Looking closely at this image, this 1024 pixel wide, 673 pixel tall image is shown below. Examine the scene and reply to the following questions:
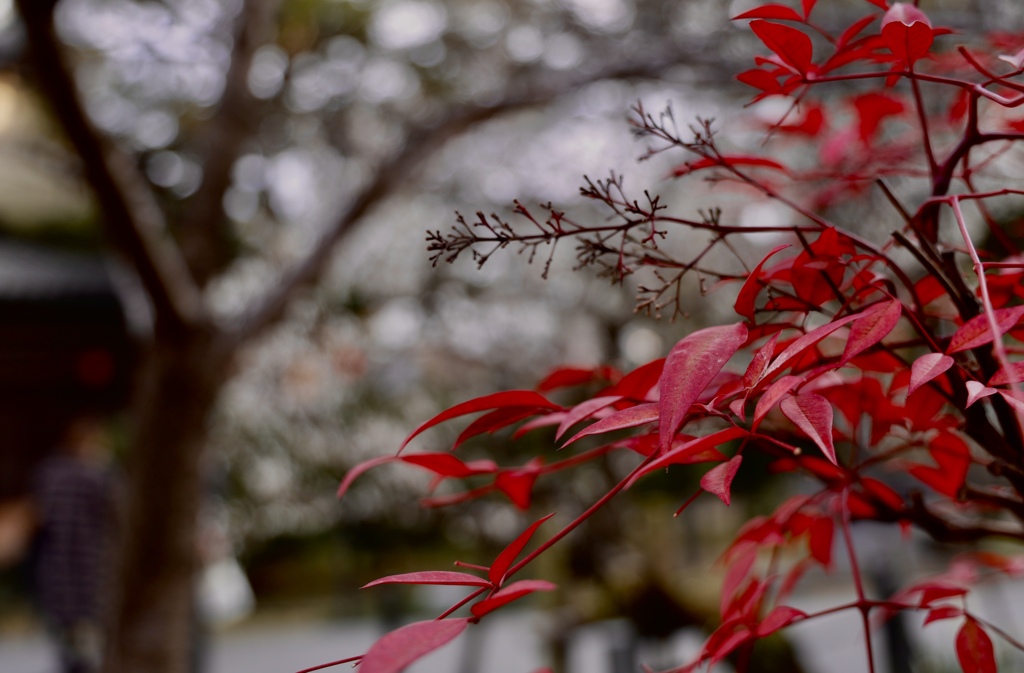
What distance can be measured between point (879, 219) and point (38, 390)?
387cm

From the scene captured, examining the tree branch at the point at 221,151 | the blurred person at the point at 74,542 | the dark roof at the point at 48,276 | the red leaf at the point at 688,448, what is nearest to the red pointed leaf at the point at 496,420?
the red leaf at the point at 688,448

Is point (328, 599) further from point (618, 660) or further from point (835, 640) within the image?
point (618, 660)

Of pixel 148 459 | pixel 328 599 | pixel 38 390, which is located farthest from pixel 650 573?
pixel 328 599

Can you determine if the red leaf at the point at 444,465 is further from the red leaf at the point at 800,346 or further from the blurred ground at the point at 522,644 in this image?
the blurred ground at the point at 522,644

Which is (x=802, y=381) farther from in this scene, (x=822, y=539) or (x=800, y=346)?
(x=822, y=539)

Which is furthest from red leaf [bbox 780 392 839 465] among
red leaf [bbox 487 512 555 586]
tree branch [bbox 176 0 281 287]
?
tree branch [bbox 176 0 281 287]

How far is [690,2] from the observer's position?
2.58 metres

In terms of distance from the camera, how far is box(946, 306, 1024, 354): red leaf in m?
0.34

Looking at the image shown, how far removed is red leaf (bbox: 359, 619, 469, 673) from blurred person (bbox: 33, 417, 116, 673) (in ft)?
7.45

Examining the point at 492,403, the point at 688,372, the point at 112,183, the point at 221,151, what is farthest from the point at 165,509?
the point at 688,372

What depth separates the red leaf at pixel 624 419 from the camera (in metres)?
0.33

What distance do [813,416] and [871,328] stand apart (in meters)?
0.05

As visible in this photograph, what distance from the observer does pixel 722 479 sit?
13.2 inches

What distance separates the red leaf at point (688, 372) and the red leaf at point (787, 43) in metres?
0.17
